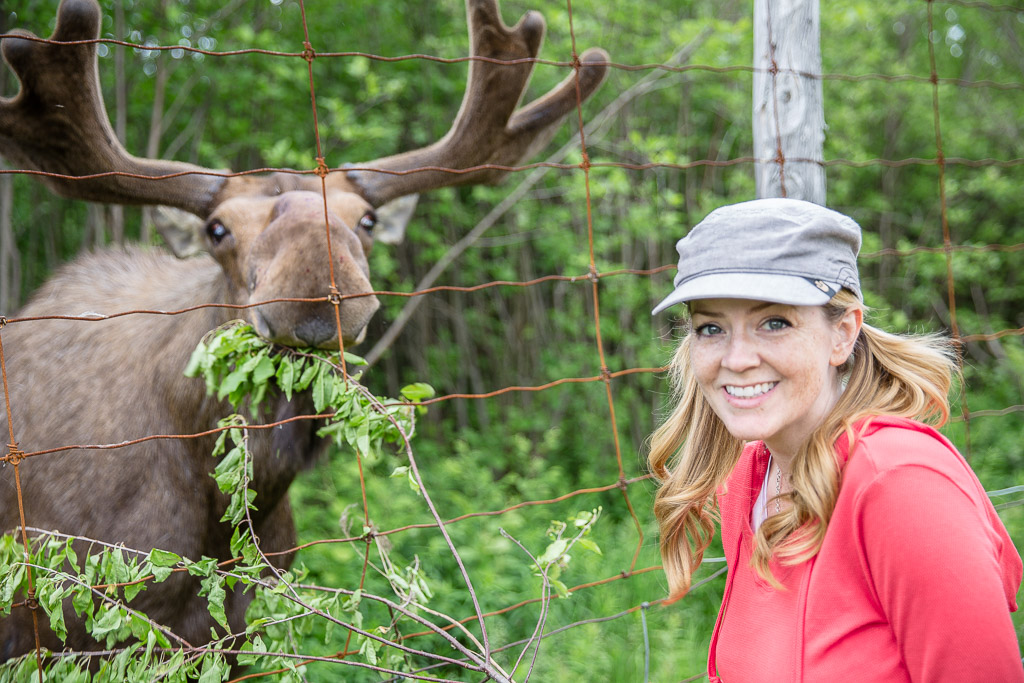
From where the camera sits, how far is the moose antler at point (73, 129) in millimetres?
2520

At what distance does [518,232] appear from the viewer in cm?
675

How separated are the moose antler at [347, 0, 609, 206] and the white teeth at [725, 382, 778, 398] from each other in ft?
5.69

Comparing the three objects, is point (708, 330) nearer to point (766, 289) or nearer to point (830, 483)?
point (766, 289)

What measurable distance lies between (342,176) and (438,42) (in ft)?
11.2

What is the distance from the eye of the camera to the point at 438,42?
20.2 ft

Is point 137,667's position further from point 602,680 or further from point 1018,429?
point 1018,429

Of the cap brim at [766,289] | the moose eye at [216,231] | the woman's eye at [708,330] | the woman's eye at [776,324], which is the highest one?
the moose eye at [216,231]

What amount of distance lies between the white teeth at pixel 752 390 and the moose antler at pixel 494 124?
5.69ft

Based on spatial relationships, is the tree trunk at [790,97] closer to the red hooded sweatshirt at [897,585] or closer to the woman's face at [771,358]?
the woman's face at [771,358]

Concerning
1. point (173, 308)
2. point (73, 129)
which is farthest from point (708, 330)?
point (73, 129)

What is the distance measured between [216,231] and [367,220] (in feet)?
1.79

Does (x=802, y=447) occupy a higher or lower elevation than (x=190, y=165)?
lower

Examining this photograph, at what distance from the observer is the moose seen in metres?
2.41

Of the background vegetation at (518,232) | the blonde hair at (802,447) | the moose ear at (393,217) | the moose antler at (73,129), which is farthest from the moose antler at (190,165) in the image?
the background vegetation at (518,232)
